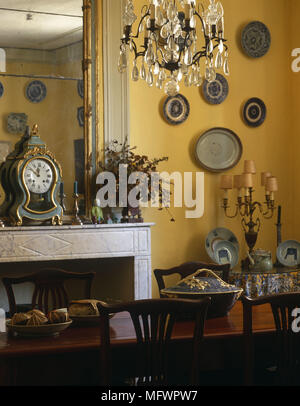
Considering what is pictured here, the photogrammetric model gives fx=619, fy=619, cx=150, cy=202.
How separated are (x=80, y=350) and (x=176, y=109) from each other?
3369 millimetres

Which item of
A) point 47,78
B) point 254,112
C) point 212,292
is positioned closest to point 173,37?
point 212,292

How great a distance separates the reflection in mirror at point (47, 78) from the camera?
4.77 metres

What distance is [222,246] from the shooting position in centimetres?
525

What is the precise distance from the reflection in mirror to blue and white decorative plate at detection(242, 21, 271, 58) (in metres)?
1.59

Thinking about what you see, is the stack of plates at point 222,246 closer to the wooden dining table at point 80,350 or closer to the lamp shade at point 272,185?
the lamp shade at point 272,185

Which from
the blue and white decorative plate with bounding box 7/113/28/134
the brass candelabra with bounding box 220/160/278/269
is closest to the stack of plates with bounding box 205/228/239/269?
the brass candelabra with bounding box 220/160/278/269

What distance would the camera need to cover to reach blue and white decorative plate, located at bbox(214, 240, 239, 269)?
17.0 ft

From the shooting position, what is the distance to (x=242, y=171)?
566 centimetres

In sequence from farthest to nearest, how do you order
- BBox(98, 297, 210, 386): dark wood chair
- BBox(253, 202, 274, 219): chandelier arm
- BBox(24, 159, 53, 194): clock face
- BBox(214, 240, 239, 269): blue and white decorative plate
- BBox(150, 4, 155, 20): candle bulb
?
1. BBox(253, 202, 274, 219): chandelier arm
2. BBox(214, 240, 239, 269): blue and white decorative plate
3. BBox(24, 159, 53, 194): clock face
4. BBox(150, 4, 155, 20): candle bulb
5. BBox(98, 297, 210, 386): dark wood chair

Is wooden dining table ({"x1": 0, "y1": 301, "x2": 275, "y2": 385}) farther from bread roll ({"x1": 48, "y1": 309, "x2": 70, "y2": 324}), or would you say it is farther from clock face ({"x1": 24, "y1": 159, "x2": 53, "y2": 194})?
clock face ({"x1": 24, "y1": 159, "x2": 53, "y2": 194})

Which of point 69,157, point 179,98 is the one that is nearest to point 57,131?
point 69,157

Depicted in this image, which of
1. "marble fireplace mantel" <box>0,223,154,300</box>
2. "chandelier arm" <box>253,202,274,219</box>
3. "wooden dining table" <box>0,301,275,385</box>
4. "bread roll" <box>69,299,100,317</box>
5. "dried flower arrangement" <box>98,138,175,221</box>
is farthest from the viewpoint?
"chandelier arm" <box>253,202,274,219</box>

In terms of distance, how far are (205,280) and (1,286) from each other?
238 centimetres

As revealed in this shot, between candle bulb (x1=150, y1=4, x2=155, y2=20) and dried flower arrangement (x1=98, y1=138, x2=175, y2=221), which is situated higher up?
candle bulb (x1=150, y1=4, x2=155, y2=20)
